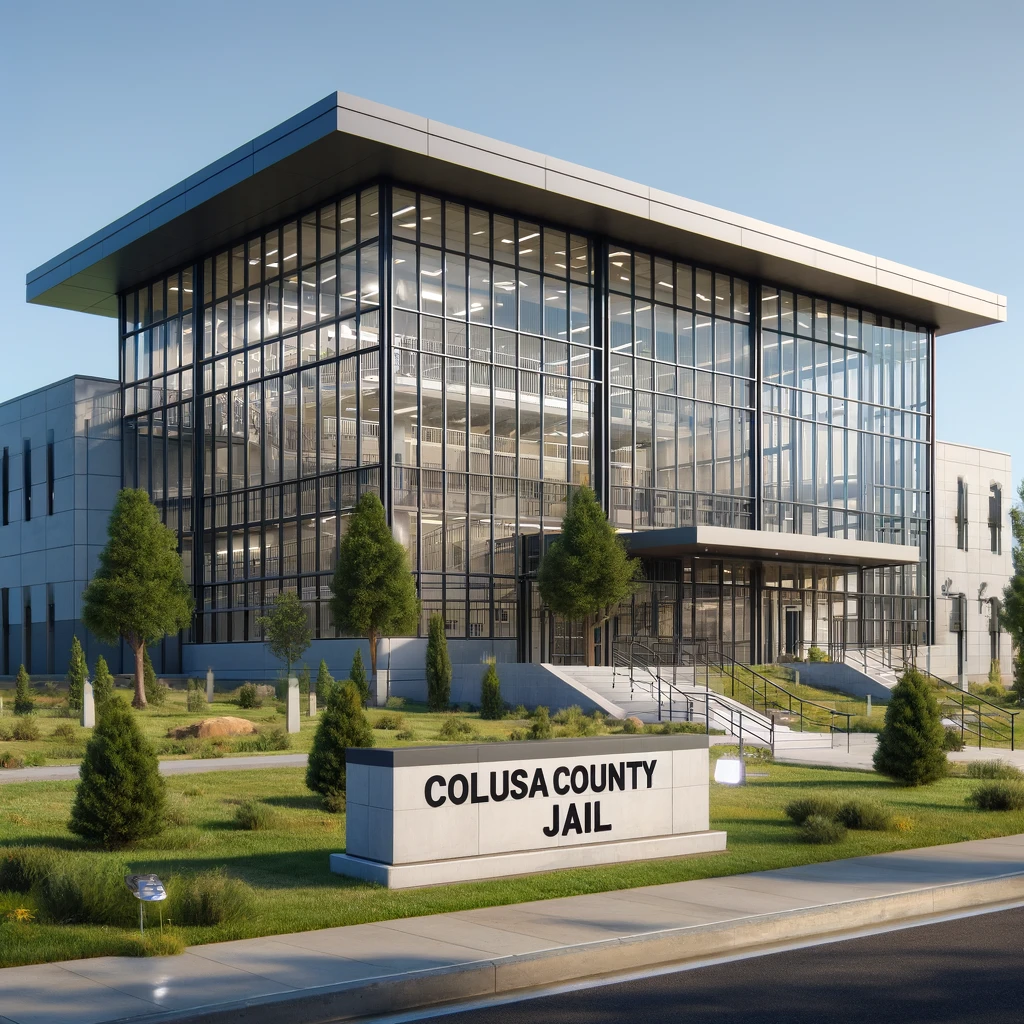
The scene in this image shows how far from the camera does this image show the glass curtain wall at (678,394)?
48.2 meters

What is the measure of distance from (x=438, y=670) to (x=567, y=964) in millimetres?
29709

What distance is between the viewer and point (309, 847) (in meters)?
13.9

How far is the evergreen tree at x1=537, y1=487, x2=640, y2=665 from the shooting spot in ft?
131

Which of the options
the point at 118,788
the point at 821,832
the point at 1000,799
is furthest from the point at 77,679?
the point at 821,832

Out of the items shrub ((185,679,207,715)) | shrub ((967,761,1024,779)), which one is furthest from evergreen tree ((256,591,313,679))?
shrub ((967,761,1024,779))

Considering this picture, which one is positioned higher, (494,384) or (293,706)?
(494,384)

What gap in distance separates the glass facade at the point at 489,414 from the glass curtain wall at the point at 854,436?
0.46 ft

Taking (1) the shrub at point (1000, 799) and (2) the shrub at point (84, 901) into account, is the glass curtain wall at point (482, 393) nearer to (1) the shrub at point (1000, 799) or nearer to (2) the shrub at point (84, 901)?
(1) the shrub at point (1000, 799)

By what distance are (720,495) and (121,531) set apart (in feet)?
77.3

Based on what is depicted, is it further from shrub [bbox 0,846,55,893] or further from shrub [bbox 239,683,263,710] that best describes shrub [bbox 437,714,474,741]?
shrub [bbox 0,846,55,893]

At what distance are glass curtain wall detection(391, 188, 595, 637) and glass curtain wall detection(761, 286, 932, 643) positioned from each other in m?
10.2

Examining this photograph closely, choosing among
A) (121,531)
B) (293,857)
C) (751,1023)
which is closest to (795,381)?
(121,531)

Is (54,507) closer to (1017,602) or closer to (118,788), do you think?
(1017,602)

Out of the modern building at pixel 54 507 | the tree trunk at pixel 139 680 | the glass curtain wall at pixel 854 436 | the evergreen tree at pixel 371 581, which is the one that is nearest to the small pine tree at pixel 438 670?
the evergreen tree at pixel 371 581
